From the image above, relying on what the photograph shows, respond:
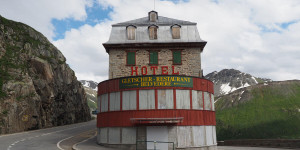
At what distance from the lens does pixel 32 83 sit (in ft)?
144

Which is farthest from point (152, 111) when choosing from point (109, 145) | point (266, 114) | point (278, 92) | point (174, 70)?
point (278, 92)

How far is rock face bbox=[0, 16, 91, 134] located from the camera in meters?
38.3

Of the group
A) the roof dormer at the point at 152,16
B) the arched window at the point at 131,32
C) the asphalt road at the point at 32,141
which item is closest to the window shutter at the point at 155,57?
the arched window at the point at 131,32

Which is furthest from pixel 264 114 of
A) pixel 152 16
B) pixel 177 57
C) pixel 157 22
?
pixel 152 16

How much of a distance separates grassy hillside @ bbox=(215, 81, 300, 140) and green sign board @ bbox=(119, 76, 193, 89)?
39105 millimetres

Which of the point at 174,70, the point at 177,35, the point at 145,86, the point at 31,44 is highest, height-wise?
the point at 31,44

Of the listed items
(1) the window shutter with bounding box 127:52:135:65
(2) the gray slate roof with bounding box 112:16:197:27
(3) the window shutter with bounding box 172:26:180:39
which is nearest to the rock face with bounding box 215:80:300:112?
(2) the gray slate roof with bounding box 112:16:197:27

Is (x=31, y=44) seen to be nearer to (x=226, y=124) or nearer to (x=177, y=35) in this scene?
(x=177, y=35)

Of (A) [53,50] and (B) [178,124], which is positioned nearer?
(B) [178,124]

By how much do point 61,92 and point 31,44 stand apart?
12.6 metres

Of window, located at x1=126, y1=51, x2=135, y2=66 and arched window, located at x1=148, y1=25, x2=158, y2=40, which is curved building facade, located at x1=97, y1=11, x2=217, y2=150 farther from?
arched window, located at x1=148, y1=25, x2=158, y2=40

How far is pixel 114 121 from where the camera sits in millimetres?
22922

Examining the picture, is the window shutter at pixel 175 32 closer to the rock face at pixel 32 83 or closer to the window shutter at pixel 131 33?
the window shutter at pixel 131 33

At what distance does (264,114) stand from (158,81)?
49.6 m
